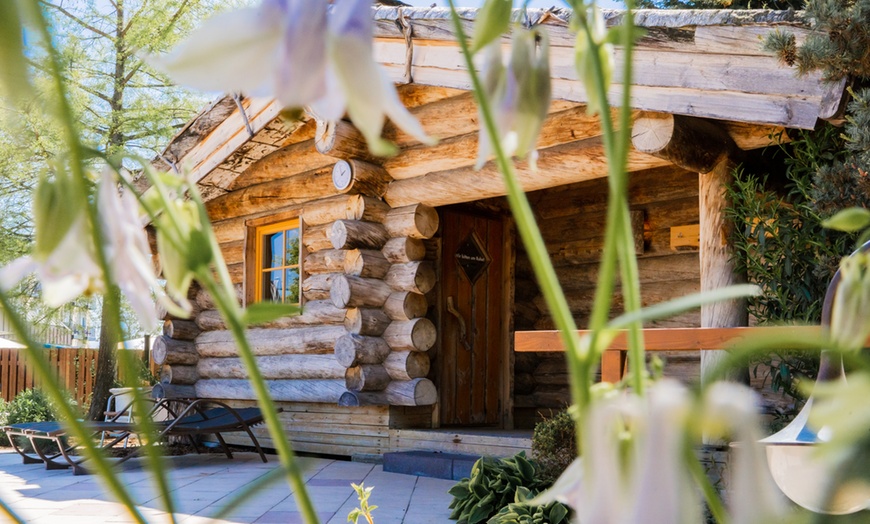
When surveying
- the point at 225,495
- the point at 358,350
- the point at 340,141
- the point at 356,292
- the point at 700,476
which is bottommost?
the point at 225,495

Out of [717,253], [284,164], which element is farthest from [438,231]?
[717,253]

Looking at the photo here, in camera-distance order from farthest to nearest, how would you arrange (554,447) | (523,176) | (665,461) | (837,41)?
(523,176) → (554,447) → (837,41) → (665,461)

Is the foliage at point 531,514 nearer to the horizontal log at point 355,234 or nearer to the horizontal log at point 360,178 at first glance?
the horizontal log at point 355,234

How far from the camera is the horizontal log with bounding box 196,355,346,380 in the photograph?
7344 mm

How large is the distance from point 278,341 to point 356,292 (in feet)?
4.79

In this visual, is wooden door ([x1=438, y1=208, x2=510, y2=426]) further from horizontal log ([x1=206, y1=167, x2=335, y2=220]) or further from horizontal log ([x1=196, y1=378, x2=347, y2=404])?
horizontal log ([x1=206, y1=167, x2=335, y2=220])

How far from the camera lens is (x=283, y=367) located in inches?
309

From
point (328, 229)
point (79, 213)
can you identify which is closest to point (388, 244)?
point (328, 229)

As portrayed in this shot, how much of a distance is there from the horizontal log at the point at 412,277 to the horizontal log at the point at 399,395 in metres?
0.77

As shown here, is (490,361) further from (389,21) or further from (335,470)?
(389,21)

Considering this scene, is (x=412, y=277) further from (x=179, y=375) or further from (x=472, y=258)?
(x=179, y=375)

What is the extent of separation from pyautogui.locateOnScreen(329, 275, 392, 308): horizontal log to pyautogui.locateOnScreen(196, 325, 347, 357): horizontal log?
38 cm

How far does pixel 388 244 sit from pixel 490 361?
1902 mm

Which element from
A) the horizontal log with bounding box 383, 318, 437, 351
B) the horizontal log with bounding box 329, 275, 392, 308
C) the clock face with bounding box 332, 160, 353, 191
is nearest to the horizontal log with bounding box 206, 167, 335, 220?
the clock face with bounding box 332, 160, 353, 191
